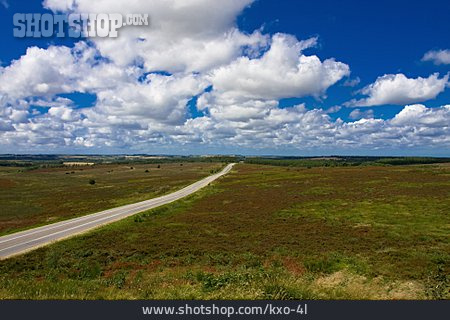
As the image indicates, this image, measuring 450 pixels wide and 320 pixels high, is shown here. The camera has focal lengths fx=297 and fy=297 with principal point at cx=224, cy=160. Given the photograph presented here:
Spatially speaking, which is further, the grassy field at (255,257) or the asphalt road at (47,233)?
the asphalt road at (47,233)

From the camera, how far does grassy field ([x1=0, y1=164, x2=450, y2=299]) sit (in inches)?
473

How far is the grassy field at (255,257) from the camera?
1201 cm

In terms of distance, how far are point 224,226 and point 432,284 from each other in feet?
75.7

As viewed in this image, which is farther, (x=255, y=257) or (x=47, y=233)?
(x=47, y=233)

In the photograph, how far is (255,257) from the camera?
23000 millimetres

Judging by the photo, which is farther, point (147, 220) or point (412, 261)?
point (147, 220)

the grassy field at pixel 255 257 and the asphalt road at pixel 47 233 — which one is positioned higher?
the grassy field at pixel 255 257

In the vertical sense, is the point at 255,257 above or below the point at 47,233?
above

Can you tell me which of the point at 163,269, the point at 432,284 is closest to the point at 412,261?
the point at 432,284

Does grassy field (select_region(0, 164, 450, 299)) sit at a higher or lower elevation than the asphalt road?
higher

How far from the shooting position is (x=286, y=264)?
20.5 metres

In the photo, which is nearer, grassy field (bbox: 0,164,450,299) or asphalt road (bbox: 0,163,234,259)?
grassy field (bbox: 0,164,450,299)
